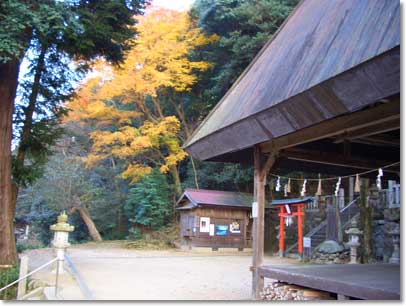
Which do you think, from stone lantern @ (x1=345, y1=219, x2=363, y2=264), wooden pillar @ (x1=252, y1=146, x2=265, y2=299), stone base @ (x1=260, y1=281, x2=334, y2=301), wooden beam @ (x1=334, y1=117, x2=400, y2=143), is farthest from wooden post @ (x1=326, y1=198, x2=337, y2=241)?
stone base @ (x1=260, y1=281, x2=334, y2=301)

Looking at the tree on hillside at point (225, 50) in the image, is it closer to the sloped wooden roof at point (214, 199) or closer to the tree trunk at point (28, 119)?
the sloped wooden roof at point (214, 199)

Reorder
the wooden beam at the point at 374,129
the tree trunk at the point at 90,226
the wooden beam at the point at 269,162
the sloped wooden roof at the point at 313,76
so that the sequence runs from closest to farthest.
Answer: the sloped wooden roof at the point at 313,76
the wooden beam at the point at 374,129
the wooden beam at the point at 269,162
the tree trunk at the point at 90,226

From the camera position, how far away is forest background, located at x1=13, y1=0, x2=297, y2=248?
1769 cm

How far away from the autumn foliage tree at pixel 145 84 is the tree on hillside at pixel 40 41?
6.71m

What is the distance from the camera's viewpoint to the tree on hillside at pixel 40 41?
7.64m

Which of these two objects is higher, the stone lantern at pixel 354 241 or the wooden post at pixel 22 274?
the stone lantern at pixel 354 241

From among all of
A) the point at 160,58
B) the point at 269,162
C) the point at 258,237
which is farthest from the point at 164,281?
the point at 160,58

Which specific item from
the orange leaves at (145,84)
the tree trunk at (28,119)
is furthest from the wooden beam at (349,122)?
the orange leaves at (145,84)

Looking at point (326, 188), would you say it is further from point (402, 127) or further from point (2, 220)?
point (402, 127)

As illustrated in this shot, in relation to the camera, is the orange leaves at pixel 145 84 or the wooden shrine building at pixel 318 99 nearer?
the wooden shrine building at pixel 318 99

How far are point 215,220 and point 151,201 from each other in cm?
370

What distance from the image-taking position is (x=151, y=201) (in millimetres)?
20047

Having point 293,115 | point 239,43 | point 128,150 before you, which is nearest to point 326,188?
point 239,43

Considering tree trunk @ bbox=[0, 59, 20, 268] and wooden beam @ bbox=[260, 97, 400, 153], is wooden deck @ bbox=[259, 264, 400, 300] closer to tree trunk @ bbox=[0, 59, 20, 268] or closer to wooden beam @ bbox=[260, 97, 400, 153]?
wooden beam @ bbox=[260, 97, 400, 153]
